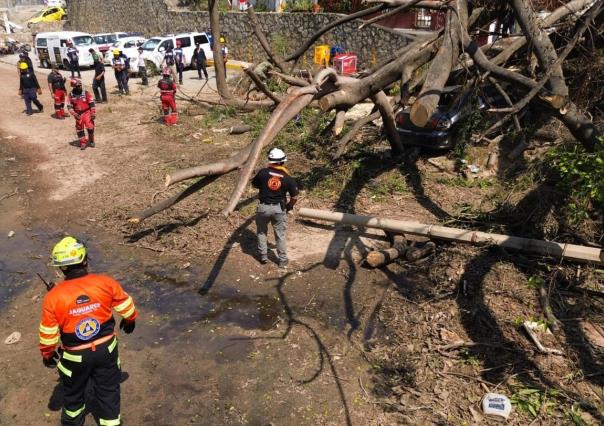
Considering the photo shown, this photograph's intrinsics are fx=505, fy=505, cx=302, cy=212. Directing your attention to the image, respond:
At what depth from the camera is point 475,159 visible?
32.4 feet

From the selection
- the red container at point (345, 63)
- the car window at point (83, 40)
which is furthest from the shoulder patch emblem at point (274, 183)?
the car window at point (83, 40)

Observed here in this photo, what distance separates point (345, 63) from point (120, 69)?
8.30m

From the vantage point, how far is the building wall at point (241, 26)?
1958 cm

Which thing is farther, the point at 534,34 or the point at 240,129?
the point at 240,129

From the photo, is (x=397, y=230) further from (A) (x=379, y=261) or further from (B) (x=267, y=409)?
(B) (x=267, y=409)

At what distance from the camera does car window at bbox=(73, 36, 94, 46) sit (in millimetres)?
25541

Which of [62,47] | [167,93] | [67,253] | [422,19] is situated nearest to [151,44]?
[62,47]

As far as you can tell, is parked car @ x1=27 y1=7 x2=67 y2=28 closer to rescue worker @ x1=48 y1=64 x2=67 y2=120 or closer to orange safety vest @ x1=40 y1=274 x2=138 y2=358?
rescue worker @ x1=48 y1=64 x2=67 y2=120

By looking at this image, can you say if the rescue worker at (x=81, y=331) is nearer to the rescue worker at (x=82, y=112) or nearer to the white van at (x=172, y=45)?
the rescue worker at (x=82, y=112)

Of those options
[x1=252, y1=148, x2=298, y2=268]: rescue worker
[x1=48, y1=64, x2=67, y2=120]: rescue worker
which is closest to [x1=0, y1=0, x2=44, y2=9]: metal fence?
[x1=48, y1=64, x2=67, y2=120]: rescue worker

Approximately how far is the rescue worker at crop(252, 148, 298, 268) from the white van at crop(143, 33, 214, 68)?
18.1 meters

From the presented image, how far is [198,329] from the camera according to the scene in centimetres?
592

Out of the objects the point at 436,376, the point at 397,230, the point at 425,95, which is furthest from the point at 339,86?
the point at 436,376

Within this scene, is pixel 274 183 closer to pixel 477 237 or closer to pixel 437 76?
pixel 437 76
